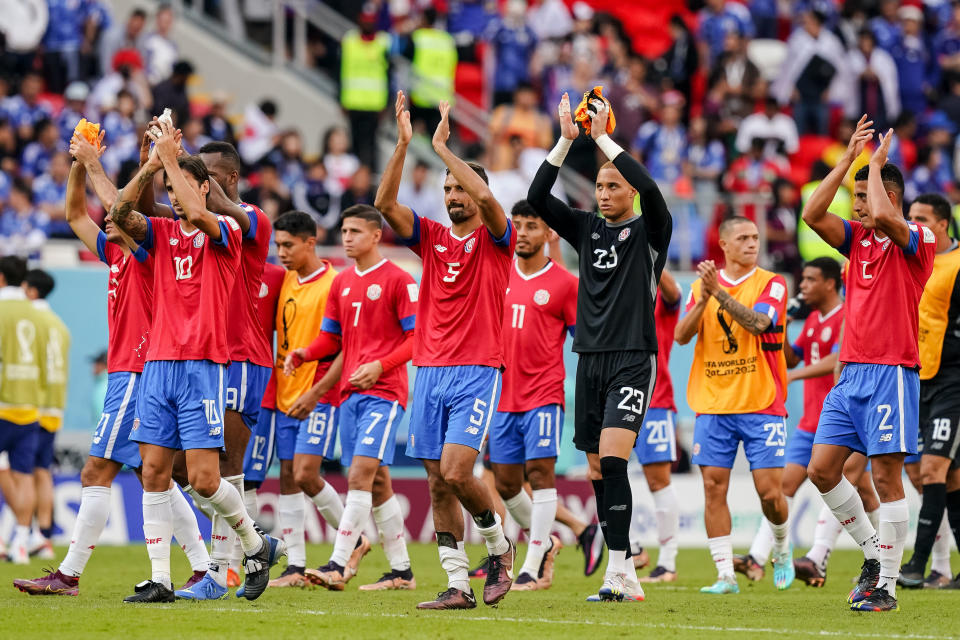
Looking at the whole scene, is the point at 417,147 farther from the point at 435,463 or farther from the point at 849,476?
the point at 435,463


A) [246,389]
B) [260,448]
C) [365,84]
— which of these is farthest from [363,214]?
[365,84]

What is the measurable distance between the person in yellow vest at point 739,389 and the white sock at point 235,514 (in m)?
3.91

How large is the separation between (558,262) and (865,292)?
3.38 metres

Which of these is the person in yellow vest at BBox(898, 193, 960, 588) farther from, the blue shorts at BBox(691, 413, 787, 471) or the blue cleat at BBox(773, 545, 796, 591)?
the blue shorts at BBox(691, 413, 787, 471)

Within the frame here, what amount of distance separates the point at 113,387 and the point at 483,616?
127 inches

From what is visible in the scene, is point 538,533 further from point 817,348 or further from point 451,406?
point 817,348

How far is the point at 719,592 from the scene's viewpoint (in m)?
11.6

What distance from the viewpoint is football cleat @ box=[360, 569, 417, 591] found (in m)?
11.5

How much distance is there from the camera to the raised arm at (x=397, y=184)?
9.33 meters

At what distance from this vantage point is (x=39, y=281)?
1447cm

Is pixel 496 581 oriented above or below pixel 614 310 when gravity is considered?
below

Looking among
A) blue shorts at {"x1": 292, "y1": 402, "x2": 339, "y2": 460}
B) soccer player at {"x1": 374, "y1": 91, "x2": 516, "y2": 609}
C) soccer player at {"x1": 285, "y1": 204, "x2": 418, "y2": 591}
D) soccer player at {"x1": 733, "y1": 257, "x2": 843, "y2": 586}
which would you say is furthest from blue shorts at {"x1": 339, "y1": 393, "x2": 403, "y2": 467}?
soccer player at {"x1": 733, "y1": 257, "x2": 843, "y2": 586}

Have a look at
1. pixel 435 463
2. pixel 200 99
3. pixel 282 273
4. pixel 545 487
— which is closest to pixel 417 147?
pixel 200 99

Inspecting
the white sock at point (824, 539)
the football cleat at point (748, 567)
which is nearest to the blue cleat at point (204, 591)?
the football cleat at point (748, 567)
